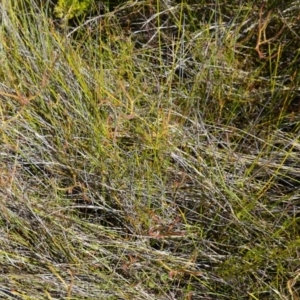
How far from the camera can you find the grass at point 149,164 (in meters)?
1.51

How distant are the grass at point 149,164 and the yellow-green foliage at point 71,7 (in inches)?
2.8

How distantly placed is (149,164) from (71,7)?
0.55 metres

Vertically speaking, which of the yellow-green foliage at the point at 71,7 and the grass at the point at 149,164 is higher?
the yellow-green foliage at the point at 71,7

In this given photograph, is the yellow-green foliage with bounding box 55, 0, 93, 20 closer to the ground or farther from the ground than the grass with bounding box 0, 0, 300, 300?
farther from the ground

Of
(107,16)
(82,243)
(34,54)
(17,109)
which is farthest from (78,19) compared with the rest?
(82,243)

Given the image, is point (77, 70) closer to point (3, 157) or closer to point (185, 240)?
point (3, 157)

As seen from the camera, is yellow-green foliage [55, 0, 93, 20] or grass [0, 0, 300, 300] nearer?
grass [0, 0, 300, 300]

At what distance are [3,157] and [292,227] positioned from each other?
75 centimetres

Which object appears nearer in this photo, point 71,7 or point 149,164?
point 149,164

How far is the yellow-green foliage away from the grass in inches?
2.8

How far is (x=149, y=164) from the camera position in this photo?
158cm

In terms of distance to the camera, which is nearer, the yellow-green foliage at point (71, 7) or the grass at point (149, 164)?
the grass at point (149, 164)

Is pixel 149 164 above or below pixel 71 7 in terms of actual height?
below

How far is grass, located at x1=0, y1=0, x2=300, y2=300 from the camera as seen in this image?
1512mm
